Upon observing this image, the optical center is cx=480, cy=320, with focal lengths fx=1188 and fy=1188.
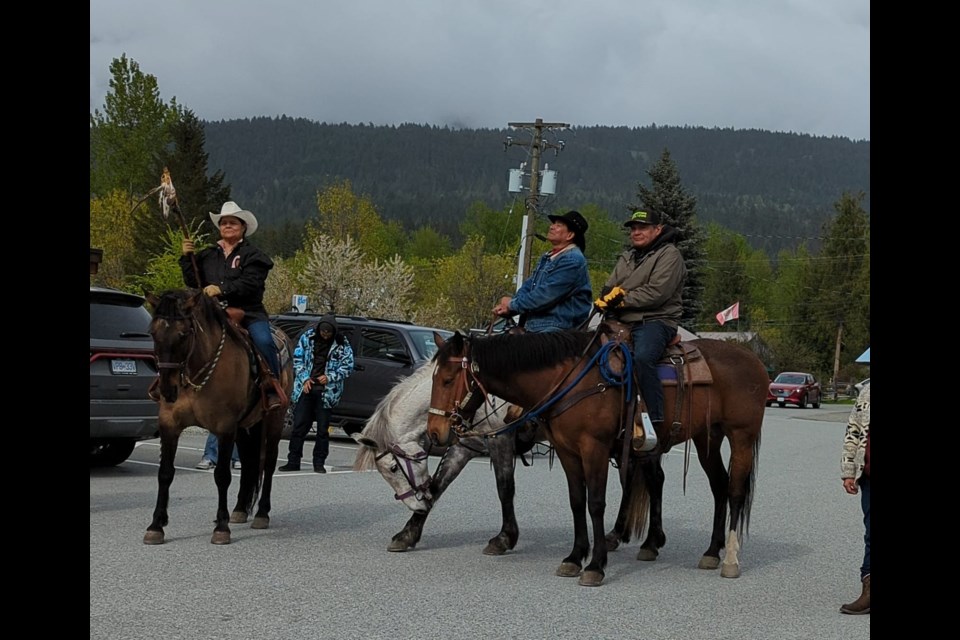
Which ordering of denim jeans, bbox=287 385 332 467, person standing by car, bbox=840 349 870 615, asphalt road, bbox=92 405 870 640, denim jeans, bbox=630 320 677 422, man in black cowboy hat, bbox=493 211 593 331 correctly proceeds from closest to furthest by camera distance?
asphalt road, bbox=92 405 870 640 < person standing by car, bbox=840 349 870 615 < denim jeans, bbox=630 320 677 422 < man in black cowboy hat, bbox=493 211 593 331 < denim jeans, bbox=287 385 332 467

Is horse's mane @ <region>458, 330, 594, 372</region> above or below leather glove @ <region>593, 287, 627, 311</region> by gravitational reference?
below

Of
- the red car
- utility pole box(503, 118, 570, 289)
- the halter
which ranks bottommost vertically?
the red car

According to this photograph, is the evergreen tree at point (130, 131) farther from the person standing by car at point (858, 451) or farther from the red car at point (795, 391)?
the person standing by car at point (858, 451)

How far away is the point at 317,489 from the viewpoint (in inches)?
528

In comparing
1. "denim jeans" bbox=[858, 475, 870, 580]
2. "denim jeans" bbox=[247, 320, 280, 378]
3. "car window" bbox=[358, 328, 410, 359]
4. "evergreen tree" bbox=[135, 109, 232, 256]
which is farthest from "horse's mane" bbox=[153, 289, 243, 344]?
"evergreen tree" bbox=[135, 109, 232, 256]

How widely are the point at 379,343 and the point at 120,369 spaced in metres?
6.83

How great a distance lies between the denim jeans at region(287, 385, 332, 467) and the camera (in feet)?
51.4

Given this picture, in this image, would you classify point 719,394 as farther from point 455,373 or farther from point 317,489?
point 317,489

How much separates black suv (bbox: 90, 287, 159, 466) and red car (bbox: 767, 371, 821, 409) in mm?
44436

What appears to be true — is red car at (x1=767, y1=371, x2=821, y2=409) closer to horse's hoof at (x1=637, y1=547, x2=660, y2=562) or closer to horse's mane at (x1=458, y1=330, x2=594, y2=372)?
horse's hoof at (x1=637, y1=547, x2=660, y2=562)

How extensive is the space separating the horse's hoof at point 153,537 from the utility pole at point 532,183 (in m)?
29.7

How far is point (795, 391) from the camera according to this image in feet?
183

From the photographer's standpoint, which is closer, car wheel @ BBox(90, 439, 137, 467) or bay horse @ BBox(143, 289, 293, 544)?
bay horse @ BBox(143, 289, 293, 544)
